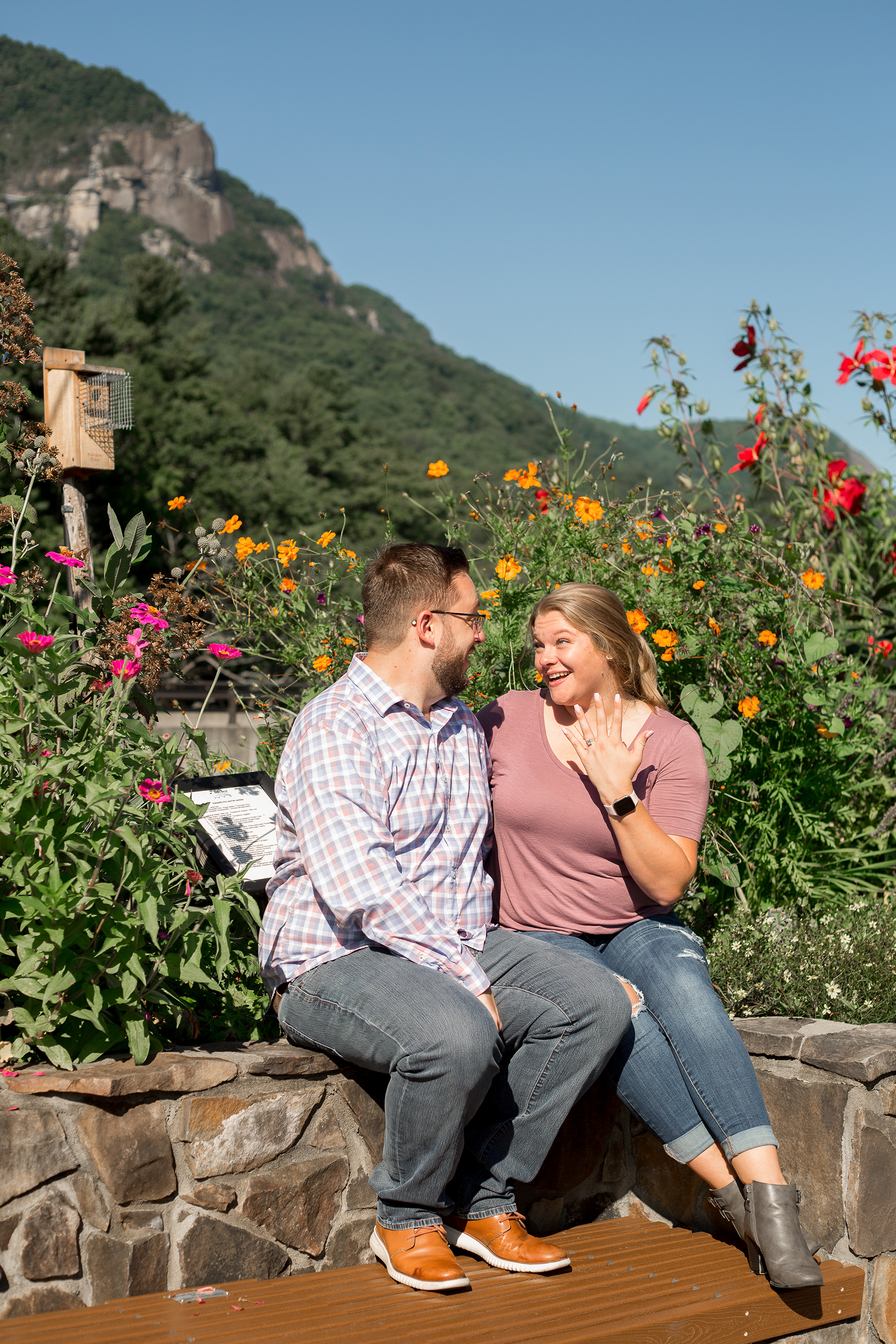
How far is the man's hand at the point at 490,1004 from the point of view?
1975 mm

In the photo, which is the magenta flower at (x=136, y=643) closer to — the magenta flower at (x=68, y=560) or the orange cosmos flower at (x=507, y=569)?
the magenta flower at (x=68, y=560)

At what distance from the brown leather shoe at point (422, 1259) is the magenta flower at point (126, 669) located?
45.3 inches

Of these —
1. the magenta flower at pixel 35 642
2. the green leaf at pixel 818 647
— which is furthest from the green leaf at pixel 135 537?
the green leaf at pixel 818 647

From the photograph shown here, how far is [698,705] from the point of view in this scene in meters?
3.02

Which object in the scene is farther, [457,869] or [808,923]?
[808,923]

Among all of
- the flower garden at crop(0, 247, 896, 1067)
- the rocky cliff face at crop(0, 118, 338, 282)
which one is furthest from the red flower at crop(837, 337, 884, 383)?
the rocky cliff face at crop(0, 118, 338, 282)

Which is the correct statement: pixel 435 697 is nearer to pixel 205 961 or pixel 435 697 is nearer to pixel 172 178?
pixel 205 961

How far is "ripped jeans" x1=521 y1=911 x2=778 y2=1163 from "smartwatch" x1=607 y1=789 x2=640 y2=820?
0.30 metres

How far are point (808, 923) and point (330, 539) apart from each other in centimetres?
179

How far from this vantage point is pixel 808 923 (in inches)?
115

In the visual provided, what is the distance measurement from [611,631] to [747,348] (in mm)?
2540

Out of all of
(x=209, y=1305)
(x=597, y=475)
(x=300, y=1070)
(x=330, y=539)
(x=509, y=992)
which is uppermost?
(x=597, y=475)

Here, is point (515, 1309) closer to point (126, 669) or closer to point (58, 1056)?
point (58, 1056)

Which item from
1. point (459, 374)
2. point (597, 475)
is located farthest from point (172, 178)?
point (597, 475)
